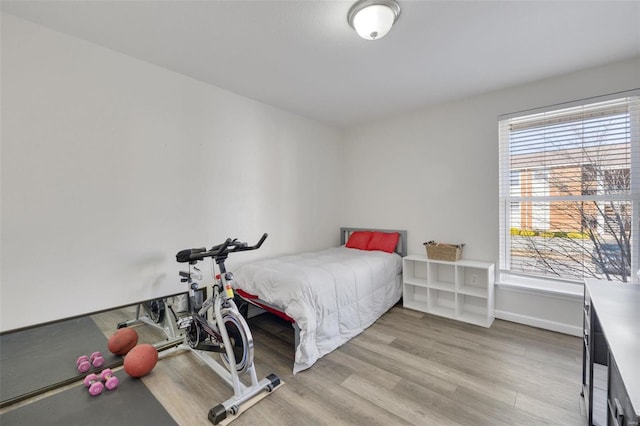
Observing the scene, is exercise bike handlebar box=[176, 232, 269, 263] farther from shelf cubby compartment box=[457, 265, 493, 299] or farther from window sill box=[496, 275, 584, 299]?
window sill box=[496, 275, 584, 299]

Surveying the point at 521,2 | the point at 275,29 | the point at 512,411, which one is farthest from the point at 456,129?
the point at 512,411

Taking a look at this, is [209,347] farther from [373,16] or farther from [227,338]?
[373,16]

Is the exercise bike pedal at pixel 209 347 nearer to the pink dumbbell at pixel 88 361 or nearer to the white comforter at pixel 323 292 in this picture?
the white comforter at pixel 323 292

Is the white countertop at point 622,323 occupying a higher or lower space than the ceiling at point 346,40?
lower

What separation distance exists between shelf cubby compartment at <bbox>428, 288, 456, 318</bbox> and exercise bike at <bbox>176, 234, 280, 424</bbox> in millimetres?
2163

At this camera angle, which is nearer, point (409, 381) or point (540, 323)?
point (409, 381)

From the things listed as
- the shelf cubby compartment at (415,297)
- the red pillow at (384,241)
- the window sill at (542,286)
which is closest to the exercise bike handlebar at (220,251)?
the red pillow at (384,241)

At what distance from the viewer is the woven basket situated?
3.14 metres

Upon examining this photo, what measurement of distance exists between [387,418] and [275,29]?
2.73 m

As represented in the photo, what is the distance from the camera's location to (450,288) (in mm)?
3182

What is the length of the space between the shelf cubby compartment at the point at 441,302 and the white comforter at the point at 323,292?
19.4 inches

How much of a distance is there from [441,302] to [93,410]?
11.4 feet

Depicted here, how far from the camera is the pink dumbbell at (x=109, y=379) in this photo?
6.23 feet

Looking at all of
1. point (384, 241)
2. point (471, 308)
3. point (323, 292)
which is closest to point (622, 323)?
point (323, 292)
